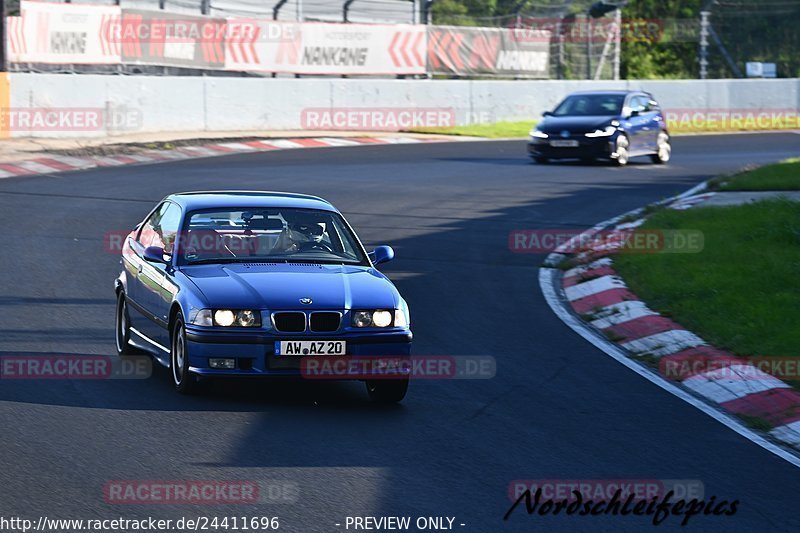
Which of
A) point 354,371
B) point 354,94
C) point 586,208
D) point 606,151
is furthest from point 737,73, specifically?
point 354,371

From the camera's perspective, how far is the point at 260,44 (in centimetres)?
3419

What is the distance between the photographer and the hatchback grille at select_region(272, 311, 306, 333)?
869 centimetres

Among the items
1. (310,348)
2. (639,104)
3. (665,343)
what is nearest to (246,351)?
(310,348)

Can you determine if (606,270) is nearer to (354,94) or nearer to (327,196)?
(327,196)

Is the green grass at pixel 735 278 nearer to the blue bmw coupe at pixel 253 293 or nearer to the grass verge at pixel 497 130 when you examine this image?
the blue bmw coupe at pixel 253 293

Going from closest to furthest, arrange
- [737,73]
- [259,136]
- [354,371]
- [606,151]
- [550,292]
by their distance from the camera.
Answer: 1. [354,371]
2. [550,292]
3. [606,151]
4. [259,136]
5. [737,73]

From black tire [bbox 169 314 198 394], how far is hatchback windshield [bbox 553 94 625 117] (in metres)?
20.4

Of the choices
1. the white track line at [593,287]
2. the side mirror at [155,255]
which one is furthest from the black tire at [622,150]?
the side mirror at [155,255]

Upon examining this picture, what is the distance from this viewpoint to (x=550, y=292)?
1399 cm

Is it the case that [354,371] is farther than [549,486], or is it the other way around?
[354,371]

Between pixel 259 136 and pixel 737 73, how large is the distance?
24.2m

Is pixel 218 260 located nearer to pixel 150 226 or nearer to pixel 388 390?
pixel 150 226

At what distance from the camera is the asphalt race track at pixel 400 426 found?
6645 millimetres

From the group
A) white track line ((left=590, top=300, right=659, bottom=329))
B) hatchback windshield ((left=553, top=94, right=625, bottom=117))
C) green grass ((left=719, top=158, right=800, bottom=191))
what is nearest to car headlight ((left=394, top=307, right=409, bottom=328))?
white track line ((left=590, top=300, right=659, bottom=329))
